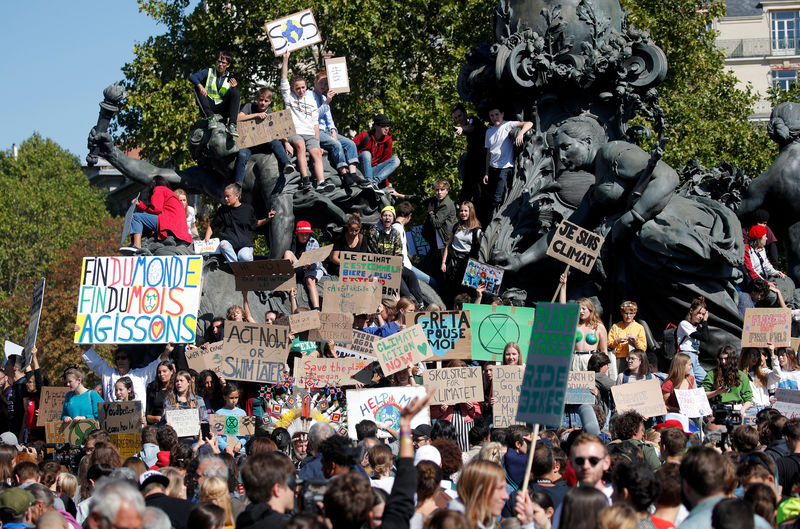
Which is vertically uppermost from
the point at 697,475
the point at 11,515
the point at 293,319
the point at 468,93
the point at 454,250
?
the point at 468,93

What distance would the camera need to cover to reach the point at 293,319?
554 inches

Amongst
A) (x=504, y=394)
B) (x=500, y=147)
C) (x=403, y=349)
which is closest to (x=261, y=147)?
(x=500, y=147)

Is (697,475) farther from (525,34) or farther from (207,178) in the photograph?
(207,178)

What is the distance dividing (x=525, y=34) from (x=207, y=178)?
5171mm

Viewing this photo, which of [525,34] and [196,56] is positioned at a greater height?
[196,56]

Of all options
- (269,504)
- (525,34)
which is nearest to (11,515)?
(269,504)

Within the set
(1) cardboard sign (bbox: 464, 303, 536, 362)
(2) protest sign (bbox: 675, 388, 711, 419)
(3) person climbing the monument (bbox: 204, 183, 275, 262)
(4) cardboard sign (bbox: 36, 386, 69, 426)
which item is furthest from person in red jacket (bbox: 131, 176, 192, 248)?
(2) protest sign (bbox: 675, 388, 711, 419)

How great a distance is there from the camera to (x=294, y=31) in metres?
18.6

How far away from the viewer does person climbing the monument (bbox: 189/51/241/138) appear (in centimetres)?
1842

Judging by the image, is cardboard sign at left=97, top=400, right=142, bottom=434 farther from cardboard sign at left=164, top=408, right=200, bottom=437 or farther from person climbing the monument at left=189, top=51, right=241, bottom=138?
person climbing the monument at left=189, top=51, right=241, bottom=138

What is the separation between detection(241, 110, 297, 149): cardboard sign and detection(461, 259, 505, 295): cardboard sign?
10.1 ft

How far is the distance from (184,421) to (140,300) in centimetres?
354

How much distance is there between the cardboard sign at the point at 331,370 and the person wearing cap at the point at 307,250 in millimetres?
3701

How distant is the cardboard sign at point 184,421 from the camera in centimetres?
1141
